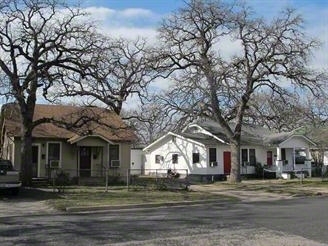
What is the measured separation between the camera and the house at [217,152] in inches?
1720

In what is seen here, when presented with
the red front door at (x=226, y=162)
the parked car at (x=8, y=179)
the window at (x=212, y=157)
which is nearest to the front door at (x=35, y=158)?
the parked car at (x=8, y=179)

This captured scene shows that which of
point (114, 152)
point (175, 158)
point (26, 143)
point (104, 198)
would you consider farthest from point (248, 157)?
point (104, 198)

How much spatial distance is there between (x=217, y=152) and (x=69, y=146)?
1401cm

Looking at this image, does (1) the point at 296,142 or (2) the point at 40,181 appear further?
(1) the point at 296,142

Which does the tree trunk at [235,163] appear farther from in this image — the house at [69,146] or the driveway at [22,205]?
the driveway at [22,205]

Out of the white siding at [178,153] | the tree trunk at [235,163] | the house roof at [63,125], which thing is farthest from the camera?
the white siding at [178,153]

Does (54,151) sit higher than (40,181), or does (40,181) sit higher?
(54,151)

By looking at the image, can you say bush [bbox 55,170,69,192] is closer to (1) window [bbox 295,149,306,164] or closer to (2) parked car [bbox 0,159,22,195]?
(2) parked car [bbox 0,159,22,195]

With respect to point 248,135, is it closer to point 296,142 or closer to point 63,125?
point 296,142

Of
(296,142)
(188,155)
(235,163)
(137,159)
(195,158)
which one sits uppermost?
(296,142)

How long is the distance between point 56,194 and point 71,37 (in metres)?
8.70

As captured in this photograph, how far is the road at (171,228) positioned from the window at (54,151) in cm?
1791

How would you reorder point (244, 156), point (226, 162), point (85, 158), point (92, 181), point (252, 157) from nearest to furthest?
1. point (92, 181)
2. point (85, 158)
3. point (226, 162)
4. point (244, 156)
5. point (252, 157)

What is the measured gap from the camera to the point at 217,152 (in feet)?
144
